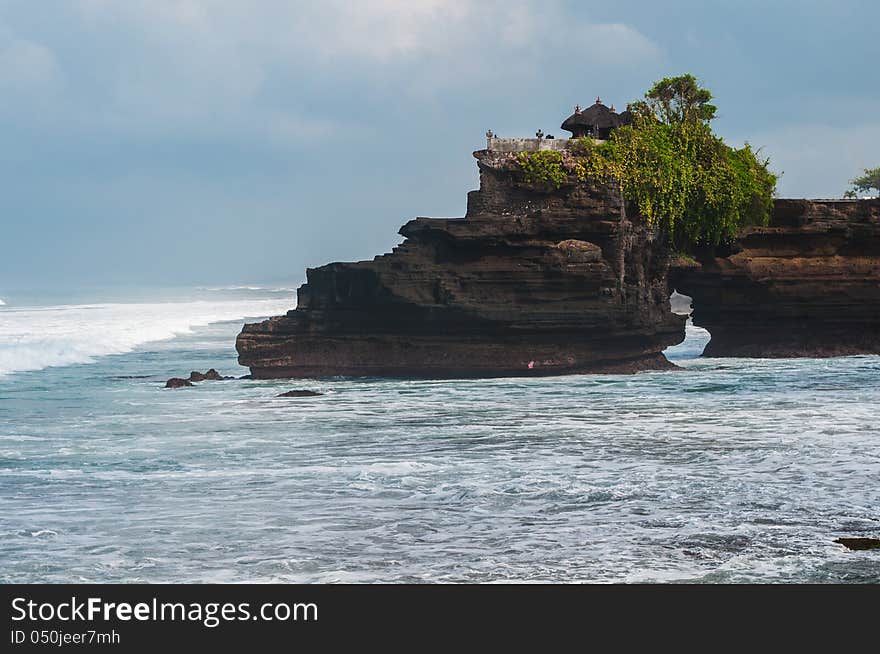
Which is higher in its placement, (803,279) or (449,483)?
(803,279)

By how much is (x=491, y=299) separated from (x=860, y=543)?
60.3 ft

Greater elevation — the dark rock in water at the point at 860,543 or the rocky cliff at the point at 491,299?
the rocky cliff at the point at 491,299

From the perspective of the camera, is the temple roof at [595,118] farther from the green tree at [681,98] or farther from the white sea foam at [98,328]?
the white sea foam at [98,328]

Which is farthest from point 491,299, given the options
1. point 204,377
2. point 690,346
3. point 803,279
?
point 690,346

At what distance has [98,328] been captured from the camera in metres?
56.2

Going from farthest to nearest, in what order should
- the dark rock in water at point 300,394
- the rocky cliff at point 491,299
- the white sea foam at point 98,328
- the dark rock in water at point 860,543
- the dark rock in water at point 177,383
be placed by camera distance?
the white sea foam at point 98,328, the rocky cliff at point 491,299, the dark rock in water at point 177,383, the dark rock in water at point 300,394, the dark rock in water at point 860,543

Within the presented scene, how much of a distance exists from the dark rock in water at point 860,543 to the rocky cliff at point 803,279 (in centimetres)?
2230

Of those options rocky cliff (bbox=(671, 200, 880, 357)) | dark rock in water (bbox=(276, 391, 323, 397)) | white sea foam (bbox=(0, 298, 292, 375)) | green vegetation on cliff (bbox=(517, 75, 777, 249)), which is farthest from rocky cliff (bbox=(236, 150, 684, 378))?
white sea foam (bbox=(0, 298, 292, 375))

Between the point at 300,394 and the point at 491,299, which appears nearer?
the point at 300,394

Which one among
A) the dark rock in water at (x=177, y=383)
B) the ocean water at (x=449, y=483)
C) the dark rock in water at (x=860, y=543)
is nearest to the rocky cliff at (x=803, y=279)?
the ocean water at (x=449, y=483)

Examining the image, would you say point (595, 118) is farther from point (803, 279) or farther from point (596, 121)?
point (803, 279)

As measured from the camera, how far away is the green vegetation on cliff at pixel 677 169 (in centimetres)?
3050
